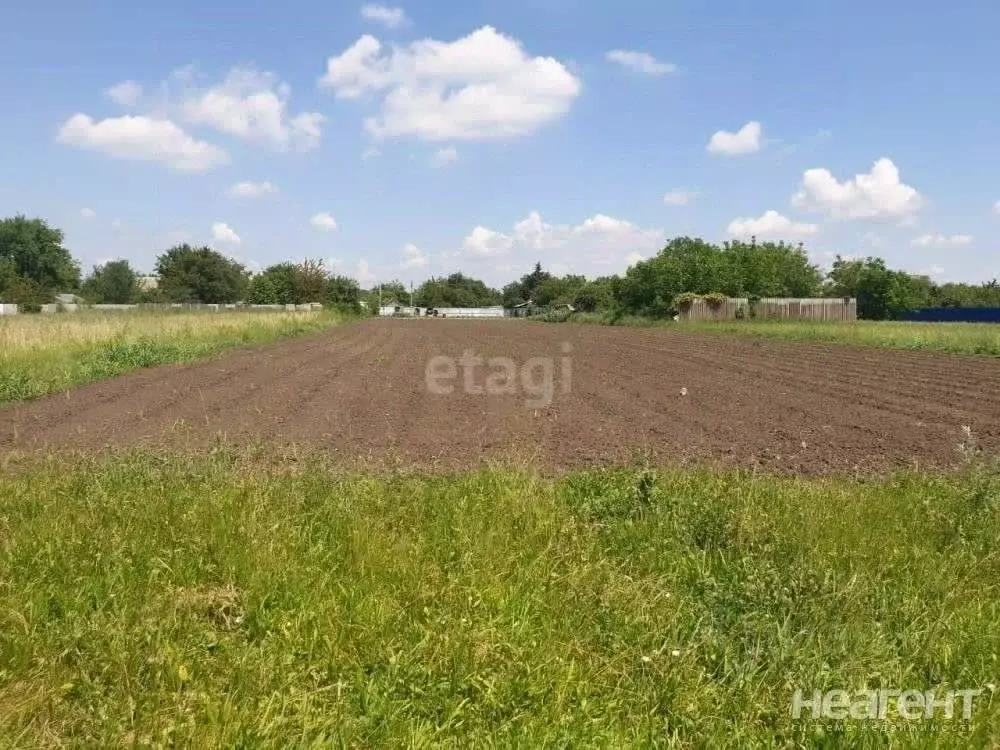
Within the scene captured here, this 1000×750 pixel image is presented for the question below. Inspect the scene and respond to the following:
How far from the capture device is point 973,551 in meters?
4.36

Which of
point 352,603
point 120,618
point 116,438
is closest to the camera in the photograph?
point 120,618

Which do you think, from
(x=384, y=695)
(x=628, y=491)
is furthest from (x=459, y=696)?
(x=628, y=491)

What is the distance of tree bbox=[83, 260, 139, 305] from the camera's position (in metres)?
91.0

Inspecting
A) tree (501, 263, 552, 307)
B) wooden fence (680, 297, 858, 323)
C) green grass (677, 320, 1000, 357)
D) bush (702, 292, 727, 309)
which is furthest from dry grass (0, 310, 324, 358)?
tree (501, 263, 552, 307)

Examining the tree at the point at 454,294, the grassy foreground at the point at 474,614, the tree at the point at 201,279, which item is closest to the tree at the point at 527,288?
the tree at the point at 454,294

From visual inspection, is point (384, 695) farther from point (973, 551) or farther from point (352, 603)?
point (973, 551)

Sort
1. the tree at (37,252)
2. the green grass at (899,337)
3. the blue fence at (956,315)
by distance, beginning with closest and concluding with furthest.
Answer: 1. the green grass at (899,337)
2. the blue fence at (956,315)
3. the tree at (37,252)

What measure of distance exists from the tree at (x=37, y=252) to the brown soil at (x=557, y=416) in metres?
86.3

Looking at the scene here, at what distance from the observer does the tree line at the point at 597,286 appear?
58.4 m

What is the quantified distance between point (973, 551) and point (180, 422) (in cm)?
838

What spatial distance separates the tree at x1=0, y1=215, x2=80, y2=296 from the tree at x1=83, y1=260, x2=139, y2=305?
3.85 m
